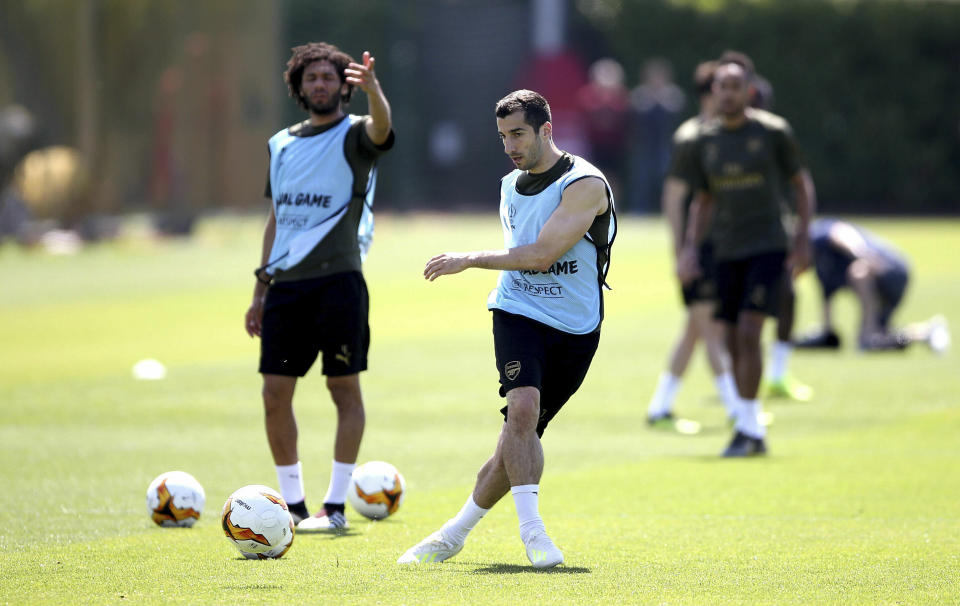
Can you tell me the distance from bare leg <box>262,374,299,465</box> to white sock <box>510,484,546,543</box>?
5.53 ft

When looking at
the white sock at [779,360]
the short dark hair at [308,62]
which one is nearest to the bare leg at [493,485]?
the short dark hair at [308,62]

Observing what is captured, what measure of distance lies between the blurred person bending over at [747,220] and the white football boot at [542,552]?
3.99 metres

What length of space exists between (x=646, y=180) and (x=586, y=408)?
24.1 m

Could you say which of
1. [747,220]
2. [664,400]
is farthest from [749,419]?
[664,400]

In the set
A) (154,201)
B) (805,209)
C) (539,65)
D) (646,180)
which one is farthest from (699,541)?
(154,201)

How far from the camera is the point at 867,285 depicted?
16.5 m

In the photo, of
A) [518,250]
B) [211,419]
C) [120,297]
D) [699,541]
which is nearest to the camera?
[518,250]

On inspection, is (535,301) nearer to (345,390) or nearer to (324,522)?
(345,390)

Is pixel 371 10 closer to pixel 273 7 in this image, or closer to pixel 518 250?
pixel 273 7

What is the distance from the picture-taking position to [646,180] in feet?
120

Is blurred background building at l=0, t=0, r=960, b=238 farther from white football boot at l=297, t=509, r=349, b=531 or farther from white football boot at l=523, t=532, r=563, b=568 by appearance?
white football boot at l=523, t=532, r=563, b=568

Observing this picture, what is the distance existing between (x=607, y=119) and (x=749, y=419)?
2703 centimetres

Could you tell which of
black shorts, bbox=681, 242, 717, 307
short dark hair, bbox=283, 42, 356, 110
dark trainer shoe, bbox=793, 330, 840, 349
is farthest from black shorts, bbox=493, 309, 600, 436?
dark trainer shoe, bbox=793, 330, 840, 349

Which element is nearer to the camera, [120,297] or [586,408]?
[586,408]
